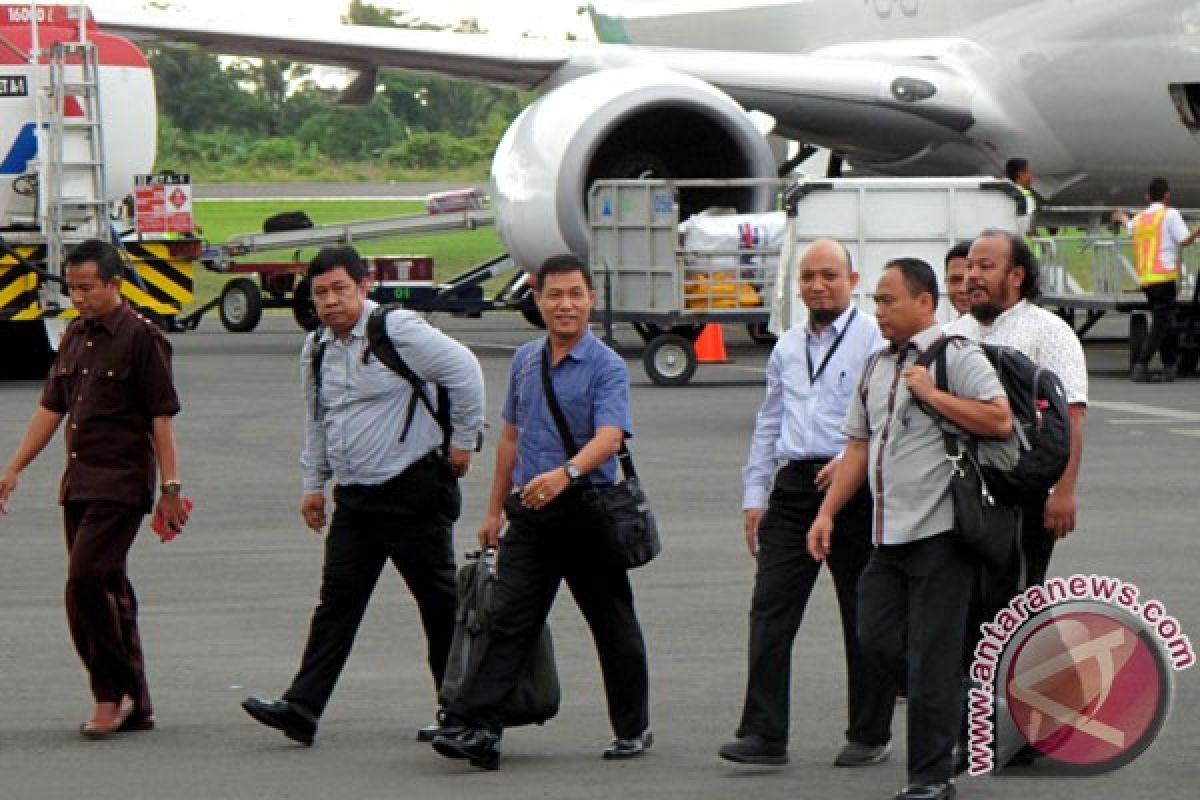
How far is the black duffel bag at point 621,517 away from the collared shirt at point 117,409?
1.47m

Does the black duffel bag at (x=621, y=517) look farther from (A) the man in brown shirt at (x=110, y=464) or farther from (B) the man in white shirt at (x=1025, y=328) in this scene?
(A) the man in brown shirt at (x=110, y=464)

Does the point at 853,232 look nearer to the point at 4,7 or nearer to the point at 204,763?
the point at 4,7

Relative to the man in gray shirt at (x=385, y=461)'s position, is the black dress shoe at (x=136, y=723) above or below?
below

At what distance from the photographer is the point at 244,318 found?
28188mm

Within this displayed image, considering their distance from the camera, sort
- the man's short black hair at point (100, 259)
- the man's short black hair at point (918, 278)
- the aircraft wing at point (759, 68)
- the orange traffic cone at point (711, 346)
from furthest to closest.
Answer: the aircraft wing at point (759, 68) → the orange traffic cone at point (711, 346) → the man's short black hair at point (100, 259) → the man's short black hair at point (918, 278)

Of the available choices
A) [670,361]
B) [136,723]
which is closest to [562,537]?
[136,723]

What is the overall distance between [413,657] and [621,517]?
1.95 metres

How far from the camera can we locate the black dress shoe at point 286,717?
7.88 m

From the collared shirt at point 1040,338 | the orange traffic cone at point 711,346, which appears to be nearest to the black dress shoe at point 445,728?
the collared shirt at point 1040,338

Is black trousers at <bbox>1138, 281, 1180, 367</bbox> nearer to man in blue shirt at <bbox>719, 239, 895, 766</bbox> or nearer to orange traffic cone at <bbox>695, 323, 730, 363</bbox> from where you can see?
orange traffic cone at <bbox>695, 323, 730, 363</bbox>

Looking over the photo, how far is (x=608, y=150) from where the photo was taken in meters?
23.7

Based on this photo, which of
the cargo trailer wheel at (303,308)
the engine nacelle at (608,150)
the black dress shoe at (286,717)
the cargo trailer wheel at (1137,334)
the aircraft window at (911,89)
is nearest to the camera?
the black dress shoe at (286,717)

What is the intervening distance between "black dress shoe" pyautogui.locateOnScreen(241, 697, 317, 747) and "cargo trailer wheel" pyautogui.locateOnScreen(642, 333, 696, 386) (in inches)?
511

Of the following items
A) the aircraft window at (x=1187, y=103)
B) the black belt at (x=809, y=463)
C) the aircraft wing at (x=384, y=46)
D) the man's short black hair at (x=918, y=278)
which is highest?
the aircraft wing at (x=384, y=46)
